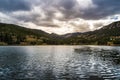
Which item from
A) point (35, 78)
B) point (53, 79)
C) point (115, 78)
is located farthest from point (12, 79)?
point (115, 78)

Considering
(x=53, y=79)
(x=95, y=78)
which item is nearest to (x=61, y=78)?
(x=53, y=79)

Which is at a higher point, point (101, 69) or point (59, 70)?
point (59, 70)

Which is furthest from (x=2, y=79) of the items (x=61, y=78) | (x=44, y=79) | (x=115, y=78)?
(x=115, y=78)

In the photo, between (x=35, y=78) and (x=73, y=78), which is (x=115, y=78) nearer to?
(x=73, y=78)

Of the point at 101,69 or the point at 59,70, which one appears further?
the point at 101,69

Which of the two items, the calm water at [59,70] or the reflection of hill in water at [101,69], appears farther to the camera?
the reflection of hill in water at [101,69]

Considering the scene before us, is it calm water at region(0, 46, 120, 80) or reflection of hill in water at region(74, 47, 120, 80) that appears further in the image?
reflection of hill in water at region(74, 47, 120, 80)

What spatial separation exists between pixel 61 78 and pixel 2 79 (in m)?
14.6

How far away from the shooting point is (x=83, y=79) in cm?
4962

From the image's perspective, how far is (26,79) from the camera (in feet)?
160

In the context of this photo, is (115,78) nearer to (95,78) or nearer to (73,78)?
(95,78)

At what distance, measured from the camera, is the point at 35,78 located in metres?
50.1

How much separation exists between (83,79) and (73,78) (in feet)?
8.89

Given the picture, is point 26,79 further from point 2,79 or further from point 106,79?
point 106,79
